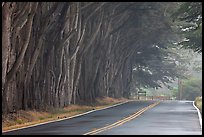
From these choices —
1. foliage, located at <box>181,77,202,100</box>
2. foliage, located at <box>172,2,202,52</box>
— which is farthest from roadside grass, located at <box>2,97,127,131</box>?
foliage, located at <box>181,77,202,100</box>

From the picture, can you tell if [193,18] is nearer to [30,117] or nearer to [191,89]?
[30,117]

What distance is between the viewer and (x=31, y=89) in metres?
32.5

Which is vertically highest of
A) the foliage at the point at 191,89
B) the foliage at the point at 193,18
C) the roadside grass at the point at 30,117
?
the foliage at the point at 193,18

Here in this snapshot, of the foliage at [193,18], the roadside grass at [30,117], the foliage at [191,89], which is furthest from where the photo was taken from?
the foliage at [191,89]

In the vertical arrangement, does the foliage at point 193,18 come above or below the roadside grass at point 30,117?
above

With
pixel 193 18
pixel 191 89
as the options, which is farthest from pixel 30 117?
pixel 191 89

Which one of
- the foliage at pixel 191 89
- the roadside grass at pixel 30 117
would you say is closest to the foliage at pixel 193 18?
the roadside grass at pixel 30 117

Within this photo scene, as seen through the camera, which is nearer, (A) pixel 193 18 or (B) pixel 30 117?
(B) pixel 30 117

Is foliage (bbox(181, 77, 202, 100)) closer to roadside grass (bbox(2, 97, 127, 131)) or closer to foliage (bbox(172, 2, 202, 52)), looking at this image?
foliage (bbox(172, 2, 202, 52))

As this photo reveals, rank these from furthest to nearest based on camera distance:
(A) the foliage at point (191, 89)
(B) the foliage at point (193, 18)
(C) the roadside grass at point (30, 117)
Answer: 1. (A) the foliage at point (191, 89)
2. (B) the foliage at point (193, 18)
3. (C) the roadside grass at point (30, 117)

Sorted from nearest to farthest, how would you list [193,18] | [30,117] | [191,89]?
[30,117], [193,18], [191,89]

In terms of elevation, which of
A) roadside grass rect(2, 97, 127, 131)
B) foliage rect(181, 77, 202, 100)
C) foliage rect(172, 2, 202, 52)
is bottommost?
roadside grass rect(2, 97, 127, 131)

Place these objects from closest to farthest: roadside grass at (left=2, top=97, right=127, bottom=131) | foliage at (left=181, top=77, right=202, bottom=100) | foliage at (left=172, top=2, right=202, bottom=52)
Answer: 1. roadside grass at (left=2, top=97, right=127, bottom=131)
2. foliage at (left=172, top=2, right=202, bottom=52)
3. foliage at (left=181, top=77, right=202, bottom=100)

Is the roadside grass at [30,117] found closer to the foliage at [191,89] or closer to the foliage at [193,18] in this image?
the foliage at [193,18]
